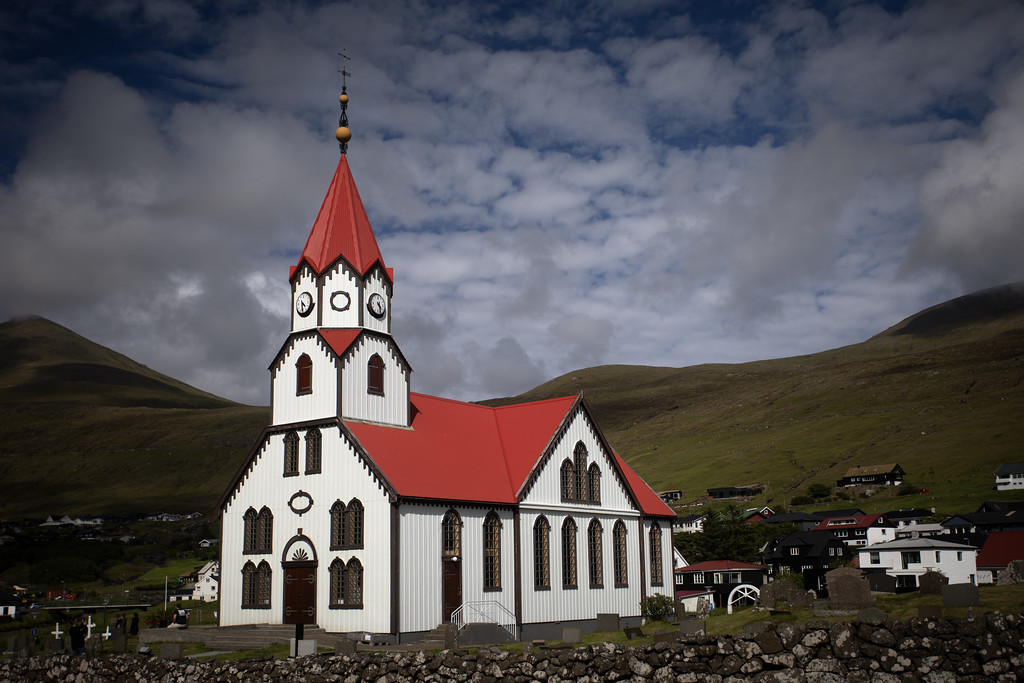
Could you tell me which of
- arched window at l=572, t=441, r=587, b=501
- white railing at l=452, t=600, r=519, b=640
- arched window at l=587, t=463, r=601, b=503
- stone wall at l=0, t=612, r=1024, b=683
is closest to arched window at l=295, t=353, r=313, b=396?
white railing at l=452, t=600, r=519, b=640

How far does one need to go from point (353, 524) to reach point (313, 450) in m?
3.98

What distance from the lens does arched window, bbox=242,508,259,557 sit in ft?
126

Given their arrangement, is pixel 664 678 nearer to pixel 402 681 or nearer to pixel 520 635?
pixel 402 681

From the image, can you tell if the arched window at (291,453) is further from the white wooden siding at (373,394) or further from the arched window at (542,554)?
the arched window at (542,554)

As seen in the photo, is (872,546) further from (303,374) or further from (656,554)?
(303,374)

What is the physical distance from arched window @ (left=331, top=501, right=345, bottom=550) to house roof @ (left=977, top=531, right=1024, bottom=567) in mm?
53530

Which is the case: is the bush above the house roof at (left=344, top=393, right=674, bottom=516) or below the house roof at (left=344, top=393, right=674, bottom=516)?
below

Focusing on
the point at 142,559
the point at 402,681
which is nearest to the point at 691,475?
the point at 142,559

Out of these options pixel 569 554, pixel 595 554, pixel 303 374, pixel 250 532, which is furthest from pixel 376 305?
pixel 595 554

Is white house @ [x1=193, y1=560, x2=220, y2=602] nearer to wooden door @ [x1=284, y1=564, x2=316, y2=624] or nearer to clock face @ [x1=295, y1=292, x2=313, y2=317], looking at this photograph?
wooden door @ [x1=284, y1=564, x2=316, y2=624]

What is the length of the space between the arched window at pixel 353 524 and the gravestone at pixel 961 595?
21.3 metres

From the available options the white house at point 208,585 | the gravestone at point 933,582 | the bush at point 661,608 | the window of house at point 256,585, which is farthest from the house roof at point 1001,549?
the white house at point 208,585

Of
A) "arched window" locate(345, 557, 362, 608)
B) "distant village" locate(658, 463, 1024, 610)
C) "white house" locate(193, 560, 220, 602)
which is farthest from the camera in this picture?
"white house" locate(193, 560, 220, 602)

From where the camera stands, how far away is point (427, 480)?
118 feet
